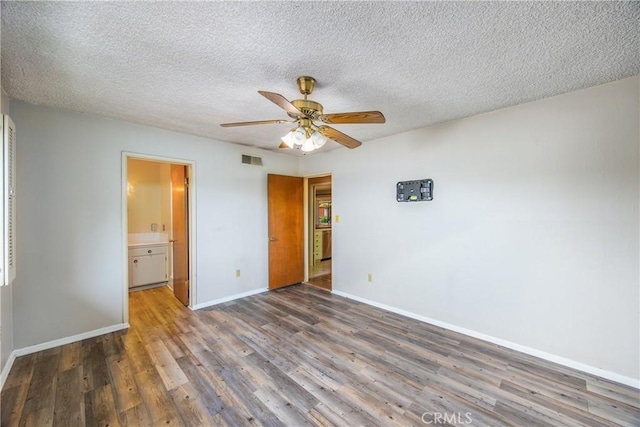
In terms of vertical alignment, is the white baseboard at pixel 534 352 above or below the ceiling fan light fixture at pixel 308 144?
below

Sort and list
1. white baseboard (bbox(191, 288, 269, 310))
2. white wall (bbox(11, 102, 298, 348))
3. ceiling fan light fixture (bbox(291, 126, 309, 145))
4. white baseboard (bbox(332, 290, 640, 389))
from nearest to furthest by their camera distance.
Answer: ceiling fan light fixture (bbox(291, 126, 309, 145)), white baseboard (bbox(332, 290, 640, 389)), white wall (bbox(11, 102, 298, 348)), white baseboard (bbox(191, 288, 269, 310))

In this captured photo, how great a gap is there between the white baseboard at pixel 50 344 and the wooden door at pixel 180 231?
0.90 metres

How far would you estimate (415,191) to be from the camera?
3256mm

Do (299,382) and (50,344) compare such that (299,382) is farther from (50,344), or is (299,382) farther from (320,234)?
(320,234)

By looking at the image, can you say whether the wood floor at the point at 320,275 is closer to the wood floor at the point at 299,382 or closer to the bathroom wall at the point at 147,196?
the wood floor at the point at 299,382

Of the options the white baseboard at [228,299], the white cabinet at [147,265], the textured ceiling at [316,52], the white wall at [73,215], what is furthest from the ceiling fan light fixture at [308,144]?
the white cabinet at [147,265]

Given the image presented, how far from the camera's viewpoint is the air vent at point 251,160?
409 centimetres

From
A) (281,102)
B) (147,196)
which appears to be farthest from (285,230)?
(281,102)

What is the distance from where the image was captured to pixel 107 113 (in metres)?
2.76

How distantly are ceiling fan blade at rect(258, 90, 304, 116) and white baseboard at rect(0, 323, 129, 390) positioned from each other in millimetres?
2971

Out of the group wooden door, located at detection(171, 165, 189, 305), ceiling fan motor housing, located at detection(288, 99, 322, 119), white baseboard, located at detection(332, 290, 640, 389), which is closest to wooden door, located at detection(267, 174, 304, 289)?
wooden door, located at detection(171, 165, 189, 305)

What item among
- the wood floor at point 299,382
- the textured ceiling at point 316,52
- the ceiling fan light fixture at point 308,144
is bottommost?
the wood floor at point 299,382

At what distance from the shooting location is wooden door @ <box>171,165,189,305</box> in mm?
3703

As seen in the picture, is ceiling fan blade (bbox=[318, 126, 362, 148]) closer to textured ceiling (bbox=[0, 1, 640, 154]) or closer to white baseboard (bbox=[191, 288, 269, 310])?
textured ceiling (bbox=[0, 1, 640, 154])
